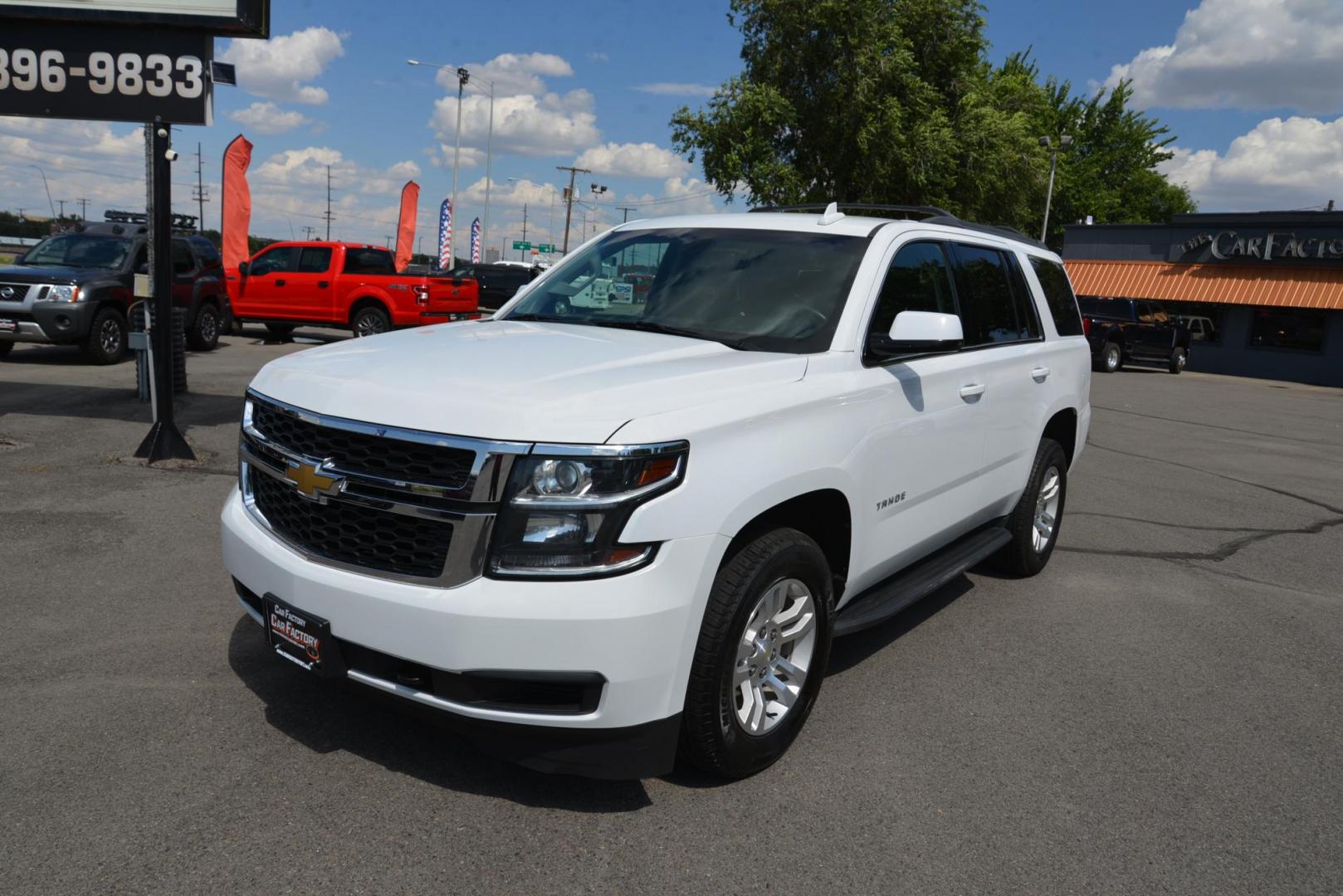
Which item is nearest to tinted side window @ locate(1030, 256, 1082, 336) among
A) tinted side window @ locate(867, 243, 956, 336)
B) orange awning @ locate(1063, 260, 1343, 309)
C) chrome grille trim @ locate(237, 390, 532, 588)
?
tinted side window @ locate(867, 243, 956, 336)

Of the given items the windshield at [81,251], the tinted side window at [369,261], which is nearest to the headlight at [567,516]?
the windshield at [81,251]

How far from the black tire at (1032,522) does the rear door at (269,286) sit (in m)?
16.2

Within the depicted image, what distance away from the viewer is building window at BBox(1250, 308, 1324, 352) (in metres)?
34.2

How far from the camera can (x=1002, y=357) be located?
519cm

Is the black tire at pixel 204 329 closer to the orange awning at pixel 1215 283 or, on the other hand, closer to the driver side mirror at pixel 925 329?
the driver side mirror at pixel 925 329

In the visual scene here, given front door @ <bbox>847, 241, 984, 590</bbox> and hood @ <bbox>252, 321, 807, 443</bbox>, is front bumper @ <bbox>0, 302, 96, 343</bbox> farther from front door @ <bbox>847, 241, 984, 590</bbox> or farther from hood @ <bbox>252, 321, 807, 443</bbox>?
front door @ <bbox>847, 241, 984, 590</bbox>

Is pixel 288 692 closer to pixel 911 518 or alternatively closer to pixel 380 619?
pixel 380 619

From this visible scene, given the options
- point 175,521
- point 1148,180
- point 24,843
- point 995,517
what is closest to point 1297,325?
point 1148,180

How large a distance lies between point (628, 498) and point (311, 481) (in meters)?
1.04

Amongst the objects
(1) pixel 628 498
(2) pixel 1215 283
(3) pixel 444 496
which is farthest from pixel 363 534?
(2) pixel 1215 283

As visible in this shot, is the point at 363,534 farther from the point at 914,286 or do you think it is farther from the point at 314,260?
the point at 314,260

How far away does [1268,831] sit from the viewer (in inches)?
133

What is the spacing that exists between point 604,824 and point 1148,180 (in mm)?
67437

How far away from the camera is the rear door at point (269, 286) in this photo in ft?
63.6
